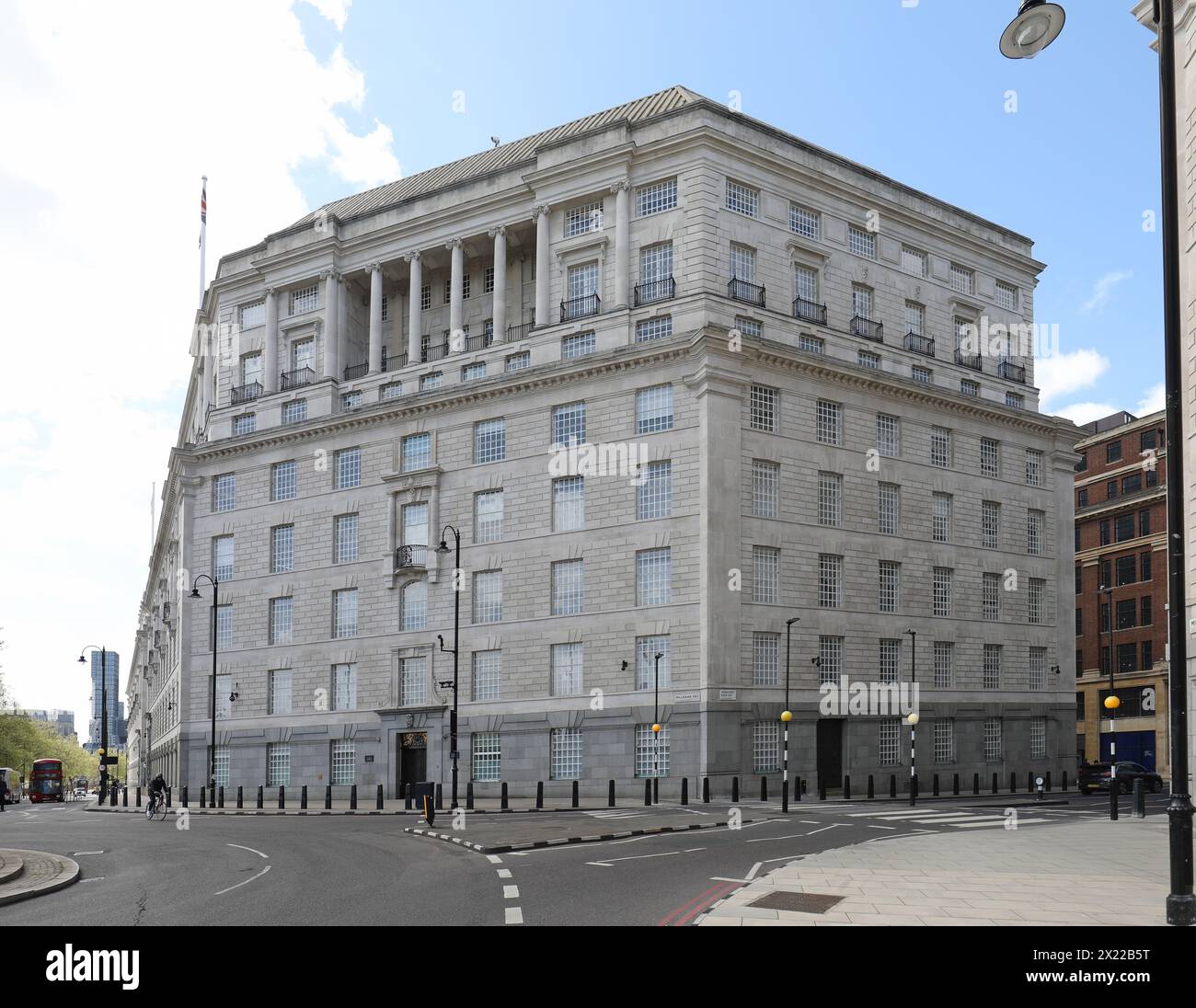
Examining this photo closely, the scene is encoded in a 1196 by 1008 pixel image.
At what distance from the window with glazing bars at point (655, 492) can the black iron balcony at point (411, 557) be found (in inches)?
517

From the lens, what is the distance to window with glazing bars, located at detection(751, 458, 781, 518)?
185ft

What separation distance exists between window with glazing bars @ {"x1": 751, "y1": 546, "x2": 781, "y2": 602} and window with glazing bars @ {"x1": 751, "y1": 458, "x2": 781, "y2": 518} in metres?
1.76

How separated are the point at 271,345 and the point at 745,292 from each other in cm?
3091

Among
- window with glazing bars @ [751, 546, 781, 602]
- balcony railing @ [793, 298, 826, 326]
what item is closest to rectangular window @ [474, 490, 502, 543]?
window with glazing bars @ [751, 546, 781, 602]

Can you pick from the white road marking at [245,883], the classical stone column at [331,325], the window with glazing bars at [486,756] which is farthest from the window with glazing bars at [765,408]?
the white road marking at [245,883]

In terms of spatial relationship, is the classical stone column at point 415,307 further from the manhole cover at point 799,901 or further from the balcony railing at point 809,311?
the manhole cover at point 799,901

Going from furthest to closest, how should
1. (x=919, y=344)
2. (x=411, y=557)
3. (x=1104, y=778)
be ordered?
1. (x=919, y=344)
2. (x=411, y=557)
3. (x=1104, y=778)

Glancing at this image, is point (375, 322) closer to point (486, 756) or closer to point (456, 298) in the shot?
point (456, 298)

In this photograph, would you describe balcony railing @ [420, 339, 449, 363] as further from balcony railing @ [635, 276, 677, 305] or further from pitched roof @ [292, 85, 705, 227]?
balcony railing @ [635, 276, 677, 305]

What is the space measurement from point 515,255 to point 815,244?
17.5 meters

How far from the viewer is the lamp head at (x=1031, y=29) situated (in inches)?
548

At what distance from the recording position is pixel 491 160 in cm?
7225

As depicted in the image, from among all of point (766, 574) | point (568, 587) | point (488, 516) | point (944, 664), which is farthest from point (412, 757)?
point (944, 664)
